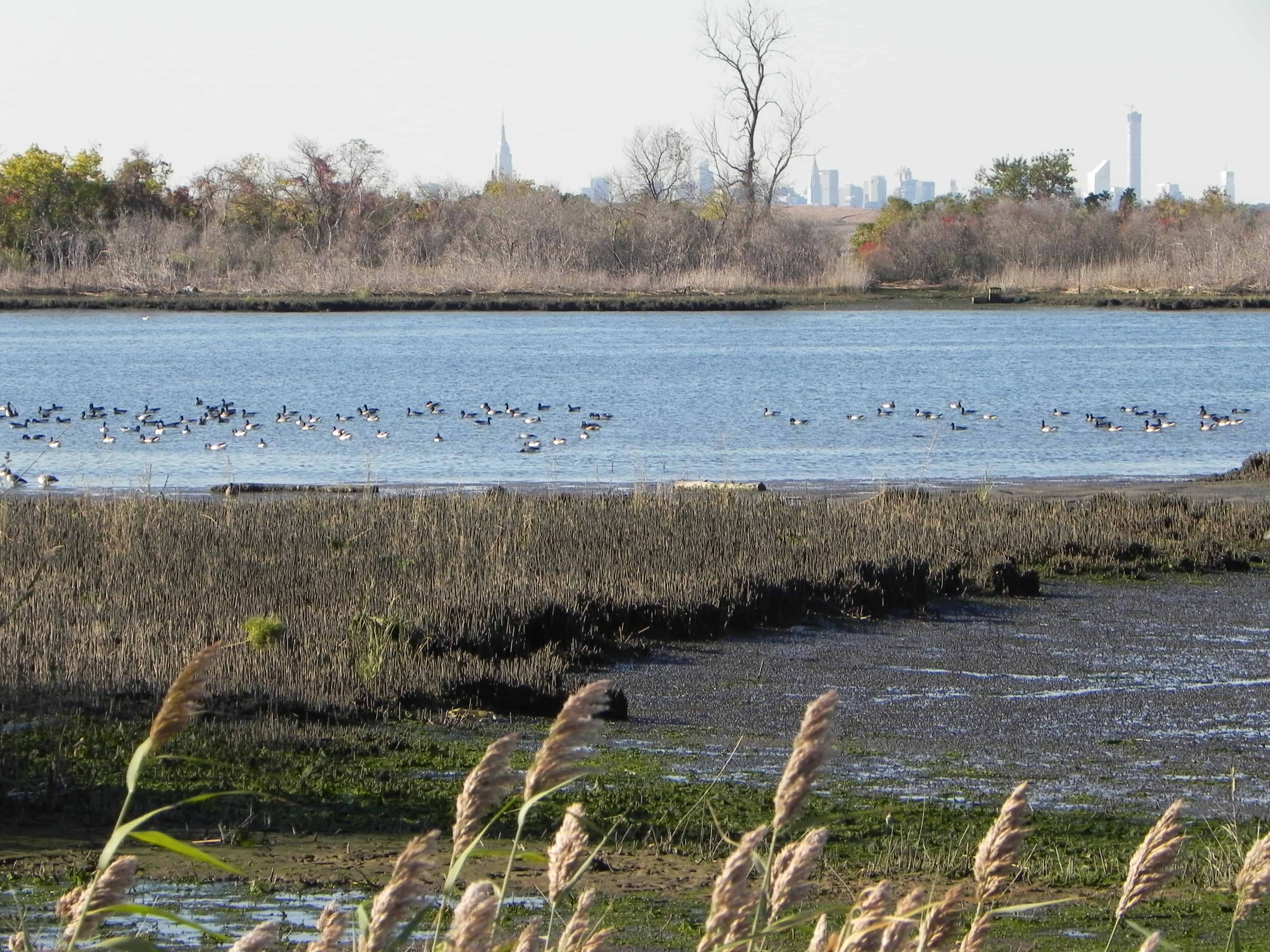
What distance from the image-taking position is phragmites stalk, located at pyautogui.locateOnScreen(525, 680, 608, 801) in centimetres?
212

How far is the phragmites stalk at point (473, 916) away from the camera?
84.2 inches

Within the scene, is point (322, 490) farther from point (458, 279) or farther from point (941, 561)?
point (458, 279)

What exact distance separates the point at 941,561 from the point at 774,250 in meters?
59.7

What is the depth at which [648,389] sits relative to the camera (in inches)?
1628

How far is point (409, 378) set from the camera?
44531mm

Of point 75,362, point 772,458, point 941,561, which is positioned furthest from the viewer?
point 75,362

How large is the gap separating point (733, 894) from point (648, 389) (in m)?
39.2

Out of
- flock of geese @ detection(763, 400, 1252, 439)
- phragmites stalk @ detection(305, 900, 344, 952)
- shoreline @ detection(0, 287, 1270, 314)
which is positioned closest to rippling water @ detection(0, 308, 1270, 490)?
flock of geese @ detection(763, 400, 1252, 439)

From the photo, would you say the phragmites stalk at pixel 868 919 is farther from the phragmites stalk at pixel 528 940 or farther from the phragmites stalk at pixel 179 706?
the phragmites stalk at pixel 179 706

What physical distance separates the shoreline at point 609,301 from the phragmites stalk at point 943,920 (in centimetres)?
6763

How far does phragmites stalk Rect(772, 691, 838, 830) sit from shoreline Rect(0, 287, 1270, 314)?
6777cm

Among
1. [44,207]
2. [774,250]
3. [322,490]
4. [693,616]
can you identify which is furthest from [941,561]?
[44,207]

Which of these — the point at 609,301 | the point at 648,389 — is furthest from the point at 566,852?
the point at 609,301

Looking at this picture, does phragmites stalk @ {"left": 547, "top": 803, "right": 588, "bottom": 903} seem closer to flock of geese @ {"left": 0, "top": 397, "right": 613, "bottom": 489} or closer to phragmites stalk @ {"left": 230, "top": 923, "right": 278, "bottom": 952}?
phragmites stalk @ {"left": 230, "top": 923, "right": 278, "bottom": 952}
